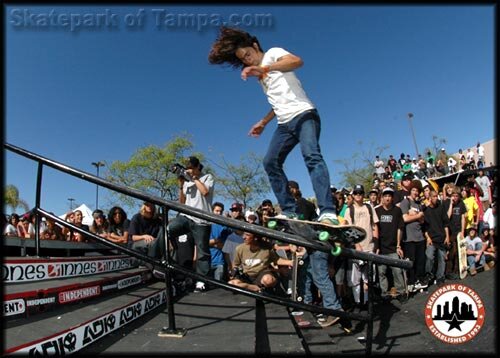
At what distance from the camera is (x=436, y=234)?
6.95 meters

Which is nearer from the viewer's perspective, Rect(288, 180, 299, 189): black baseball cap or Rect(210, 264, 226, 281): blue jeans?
Rect(288, 180, 299, 189): black baseball cap

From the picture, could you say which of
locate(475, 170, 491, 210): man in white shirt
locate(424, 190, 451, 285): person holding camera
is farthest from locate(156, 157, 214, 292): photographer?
locate(475, 170, 491, 210): man in white shirt

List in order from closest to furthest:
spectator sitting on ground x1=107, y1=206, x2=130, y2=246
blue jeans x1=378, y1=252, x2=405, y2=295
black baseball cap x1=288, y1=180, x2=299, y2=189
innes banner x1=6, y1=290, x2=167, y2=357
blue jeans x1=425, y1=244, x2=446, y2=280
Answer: innes banner x1=6, y1=290, x2=167, y2=357 → black baseball cap x1=288, y1=180, x2=299, y2=189 → blue jeans x1=378, y1=252, x2=405, y2=295 → spectator sitting on ground x1=107, y1=206, x2=130, y2=246 → blue jeans x1=425, y1=244, x2=446, y2=280

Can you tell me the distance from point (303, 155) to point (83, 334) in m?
2.12

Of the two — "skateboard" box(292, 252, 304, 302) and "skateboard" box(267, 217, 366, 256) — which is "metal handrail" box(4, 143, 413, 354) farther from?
"skateboard" box(292, 252, 304, 302)

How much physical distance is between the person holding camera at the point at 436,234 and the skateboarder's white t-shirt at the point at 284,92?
512cm

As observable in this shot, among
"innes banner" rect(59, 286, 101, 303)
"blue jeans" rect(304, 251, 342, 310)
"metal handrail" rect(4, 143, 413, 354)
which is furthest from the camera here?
"blue jeans" rect(304, 251, 342, 310)

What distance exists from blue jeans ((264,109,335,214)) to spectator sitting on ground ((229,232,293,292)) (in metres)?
1.57

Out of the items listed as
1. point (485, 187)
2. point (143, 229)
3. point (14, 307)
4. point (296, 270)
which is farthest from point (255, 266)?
point (485, 187)

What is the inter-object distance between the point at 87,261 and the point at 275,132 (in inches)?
94.4

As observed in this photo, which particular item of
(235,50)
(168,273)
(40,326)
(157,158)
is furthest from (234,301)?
(157,158)

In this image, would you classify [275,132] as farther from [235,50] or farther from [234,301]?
[234,301]

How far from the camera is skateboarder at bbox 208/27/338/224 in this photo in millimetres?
3053

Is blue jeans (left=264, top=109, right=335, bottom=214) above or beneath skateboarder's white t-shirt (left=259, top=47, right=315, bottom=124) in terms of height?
beneath
